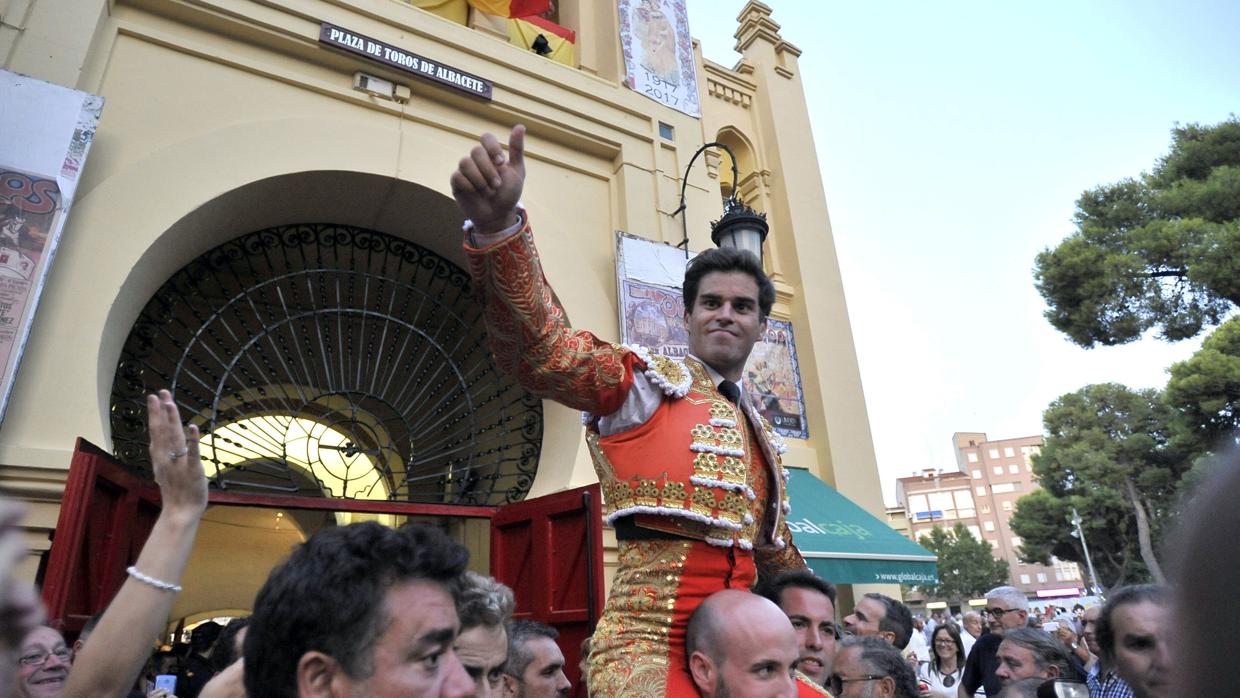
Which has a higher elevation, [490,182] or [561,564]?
[490,182]

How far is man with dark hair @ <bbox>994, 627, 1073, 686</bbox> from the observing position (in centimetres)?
378

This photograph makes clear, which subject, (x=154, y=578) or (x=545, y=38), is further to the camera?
(x=545, y=38)

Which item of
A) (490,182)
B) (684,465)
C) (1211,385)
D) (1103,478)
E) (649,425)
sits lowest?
(684,465)

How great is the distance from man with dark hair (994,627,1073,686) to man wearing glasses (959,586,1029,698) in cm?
76

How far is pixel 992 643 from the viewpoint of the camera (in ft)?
18.3

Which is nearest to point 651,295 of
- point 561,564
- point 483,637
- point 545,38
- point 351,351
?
point 561,564

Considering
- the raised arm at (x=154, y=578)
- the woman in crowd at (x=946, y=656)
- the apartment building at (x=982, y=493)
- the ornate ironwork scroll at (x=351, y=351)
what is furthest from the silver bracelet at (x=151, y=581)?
the apartment building at (x=982, y=493)

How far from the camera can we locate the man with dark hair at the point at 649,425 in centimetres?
169

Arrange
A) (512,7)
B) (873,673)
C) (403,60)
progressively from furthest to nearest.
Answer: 1. (512,7)
2. (403,60)
3. (873,673)

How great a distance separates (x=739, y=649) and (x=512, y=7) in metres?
7.49

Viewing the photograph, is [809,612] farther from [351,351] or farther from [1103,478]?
[1103,478]

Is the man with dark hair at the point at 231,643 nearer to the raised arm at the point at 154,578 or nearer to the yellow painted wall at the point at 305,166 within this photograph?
the raised arm at the point at 154,578

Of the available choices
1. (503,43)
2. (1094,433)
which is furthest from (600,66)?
(1094,433)

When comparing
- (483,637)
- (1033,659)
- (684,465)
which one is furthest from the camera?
(1033,659)
